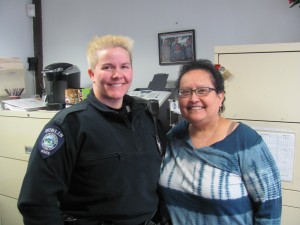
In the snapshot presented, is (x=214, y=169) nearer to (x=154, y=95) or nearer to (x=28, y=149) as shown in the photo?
(x=154, y=95)

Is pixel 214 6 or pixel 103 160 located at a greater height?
pixel 214 6

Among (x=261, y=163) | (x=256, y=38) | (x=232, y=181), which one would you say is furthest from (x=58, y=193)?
(x=256, y=38)

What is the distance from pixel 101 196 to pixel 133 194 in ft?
0.41

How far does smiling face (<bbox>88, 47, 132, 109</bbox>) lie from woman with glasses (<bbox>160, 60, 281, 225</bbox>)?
28 centimetres

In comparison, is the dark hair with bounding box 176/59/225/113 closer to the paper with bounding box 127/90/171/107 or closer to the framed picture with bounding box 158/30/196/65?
the paper with bounding box 127/90/171/107

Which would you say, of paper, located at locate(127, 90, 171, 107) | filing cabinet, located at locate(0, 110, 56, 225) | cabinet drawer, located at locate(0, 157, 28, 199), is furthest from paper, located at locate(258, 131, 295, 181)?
cabinet drawer, located at locate(0, 157, 28, 199)

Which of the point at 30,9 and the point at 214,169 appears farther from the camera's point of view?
the point at 30,9

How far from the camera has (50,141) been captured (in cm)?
96

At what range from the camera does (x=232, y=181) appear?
112cm

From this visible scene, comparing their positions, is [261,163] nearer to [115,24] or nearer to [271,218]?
[271,218]

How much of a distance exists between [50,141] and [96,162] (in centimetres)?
18

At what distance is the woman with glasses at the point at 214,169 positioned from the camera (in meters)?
1.11

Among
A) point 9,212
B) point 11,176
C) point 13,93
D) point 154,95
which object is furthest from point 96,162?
point 13,93

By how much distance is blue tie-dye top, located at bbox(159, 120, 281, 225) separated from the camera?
3.62 ft
